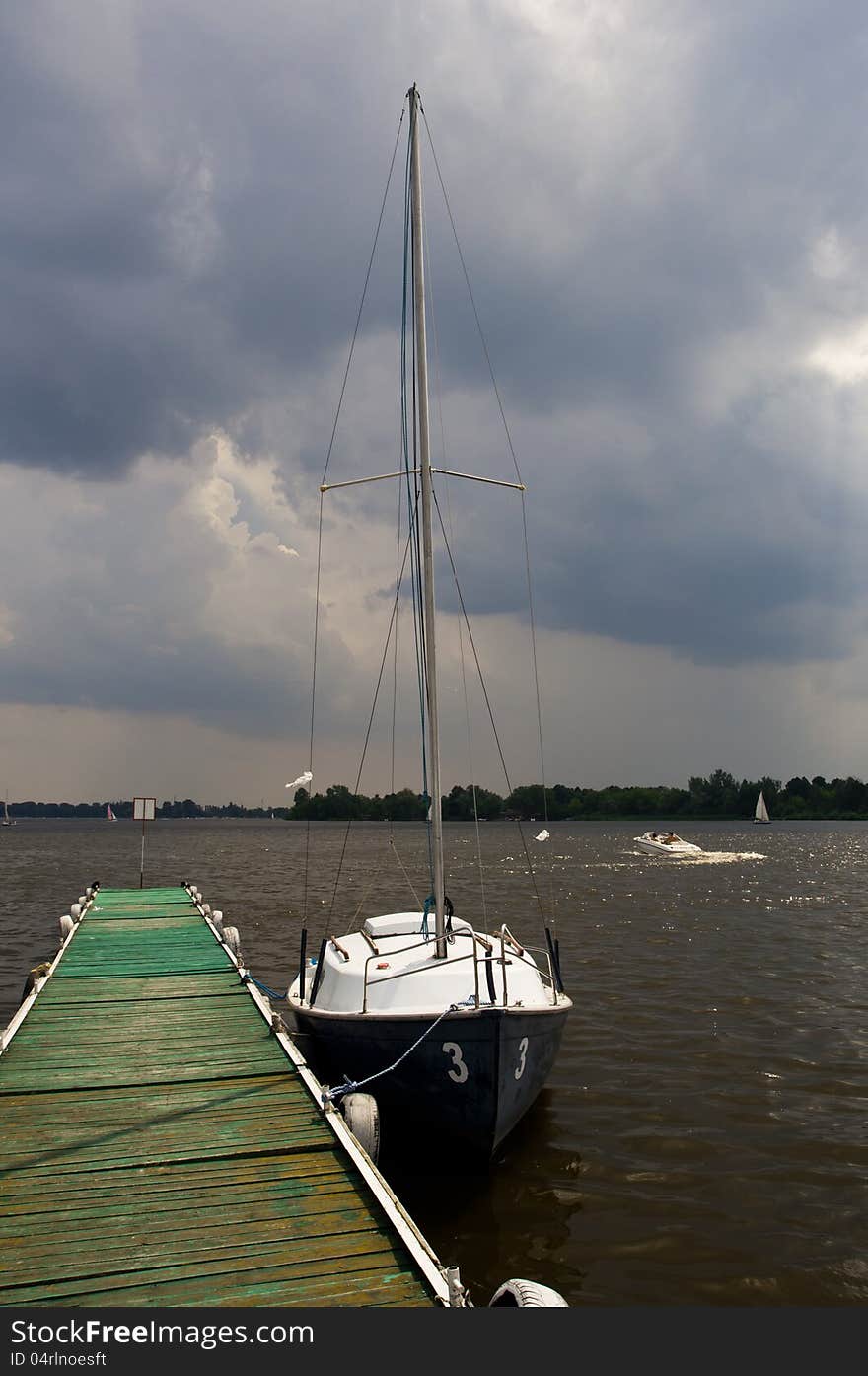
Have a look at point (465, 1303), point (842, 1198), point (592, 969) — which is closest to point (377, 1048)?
point (465, 1303)

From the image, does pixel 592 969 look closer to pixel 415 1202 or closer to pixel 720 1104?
pixel 720 1104

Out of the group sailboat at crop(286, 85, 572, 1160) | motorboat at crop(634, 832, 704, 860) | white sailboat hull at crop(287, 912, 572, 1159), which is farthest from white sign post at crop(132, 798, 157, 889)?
motorboat at crop(634, 832, 704, 860)

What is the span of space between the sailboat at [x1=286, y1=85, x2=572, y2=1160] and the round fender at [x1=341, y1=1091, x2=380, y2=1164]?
508 millimetres

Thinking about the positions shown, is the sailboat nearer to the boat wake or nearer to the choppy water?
the choppy water

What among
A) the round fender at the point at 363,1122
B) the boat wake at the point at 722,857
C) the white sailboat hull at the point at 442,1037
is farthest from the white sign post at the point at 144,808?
the boat wake at the point at 722,857

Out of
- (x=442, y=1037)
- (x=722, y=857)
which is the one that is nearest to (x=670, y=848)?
(x=722, y=857)

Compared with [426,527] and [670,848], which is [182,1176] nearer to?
[426,527]

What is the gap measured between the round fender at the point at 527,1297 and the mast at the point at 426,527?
5708 mm

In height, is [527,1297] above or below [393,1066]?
below

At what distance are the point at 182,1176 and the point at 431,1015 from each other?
3286 mm

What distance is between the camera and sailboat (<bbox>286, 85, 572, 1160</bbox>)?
9.67 meters

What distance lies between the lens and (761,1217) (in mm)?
9422

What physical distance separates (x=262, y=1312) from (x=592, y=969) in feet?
59.4

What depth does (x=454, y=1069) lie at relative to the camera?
9.69 metres
